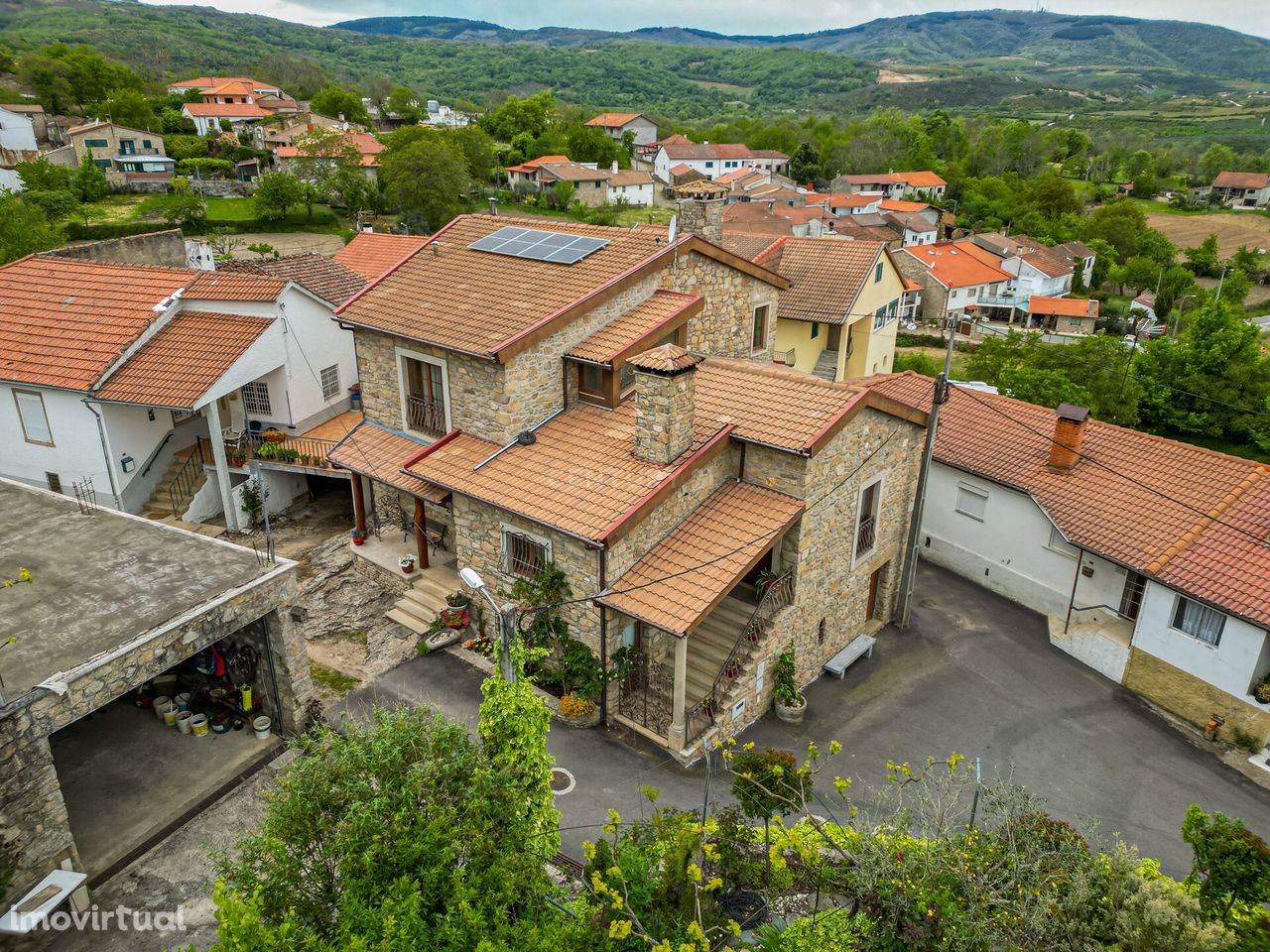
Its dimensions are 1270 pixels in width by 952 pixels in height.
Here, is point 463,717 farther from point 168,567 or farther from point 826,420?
point 826,420

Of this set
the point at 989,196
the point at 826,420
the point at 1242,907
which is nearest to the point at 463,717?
the point at 826,420

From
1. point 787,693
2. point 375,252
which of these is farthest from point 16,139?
point 787,693

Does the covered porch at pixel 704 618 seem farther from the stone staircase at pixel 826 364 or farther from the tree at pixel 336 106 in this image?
the tree at pixel 336 106

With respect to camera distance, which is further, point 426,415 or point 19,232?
point 19,232

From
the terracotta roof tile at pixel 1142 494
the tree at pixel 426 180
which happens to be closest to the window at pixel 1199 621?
the terracotta roof tile at pixel 1142 494

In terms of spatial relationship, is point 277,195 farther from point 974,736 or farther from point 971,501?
point 974,736
